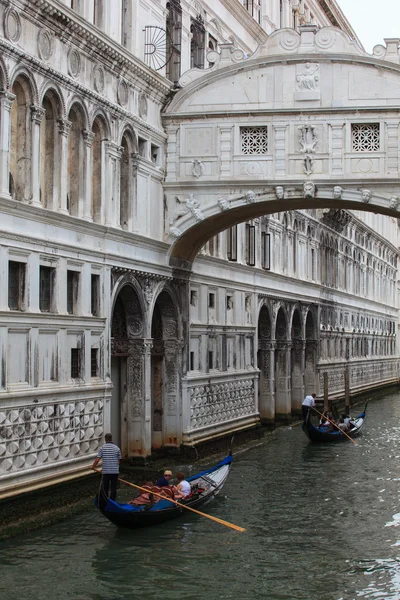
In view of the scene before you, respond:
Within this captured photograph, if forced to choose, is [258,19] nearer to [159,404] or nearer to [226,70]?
[226,70]

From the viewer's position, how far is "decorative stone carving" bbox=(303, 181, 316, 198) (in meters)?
18.7

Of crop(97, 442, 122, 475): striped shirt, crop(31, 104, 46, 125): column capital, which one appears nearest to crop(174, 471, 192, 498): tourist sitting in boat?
crop(97, 442, 122, 475): striped shirt

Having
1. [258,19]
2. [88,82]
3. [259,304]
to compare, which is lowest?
[259,304]

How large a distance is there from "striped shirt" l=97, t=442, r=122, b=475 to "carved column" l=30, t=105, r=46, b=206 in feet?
11.2

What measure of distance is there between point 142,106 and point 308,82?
9.51ft

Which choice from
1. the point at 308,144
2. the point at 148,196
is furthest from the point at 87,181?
the point at 308,144

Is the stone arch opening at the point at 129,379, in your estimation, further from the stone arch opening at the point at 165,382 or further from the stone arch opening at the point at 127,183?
the stone arch opening at the point at 165,382

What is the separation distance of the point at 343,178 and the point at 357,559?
7.78m

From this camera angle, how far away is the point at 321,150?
61.4ft

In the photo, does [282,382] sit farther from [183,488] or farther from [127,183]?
[183,488]

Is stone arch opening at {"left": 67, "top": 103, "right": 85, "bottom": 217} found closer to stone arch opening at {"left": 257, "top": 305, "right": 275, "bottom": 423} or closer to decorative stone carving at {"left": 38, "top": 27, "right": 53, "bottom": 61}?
decorative stone carving at {"left": 38, "top": 27, "right": 53, "bottom": 61}

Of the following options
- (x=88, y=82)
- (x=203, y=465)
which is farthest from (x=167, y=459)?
(x=88, y=82)

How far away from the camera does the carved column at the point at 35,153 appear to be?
14.6 m

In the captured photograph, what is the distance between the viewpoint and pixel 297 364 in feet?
104
